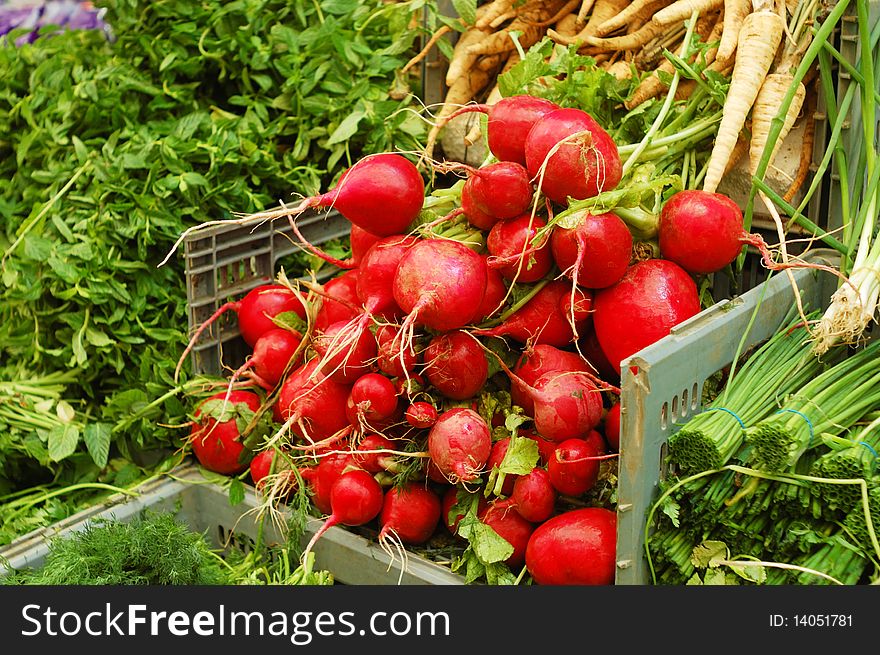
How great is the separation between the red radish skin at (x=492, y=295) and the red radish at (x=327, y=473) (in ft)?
1.23

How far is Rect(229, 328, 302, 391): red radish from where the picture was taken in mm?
2053

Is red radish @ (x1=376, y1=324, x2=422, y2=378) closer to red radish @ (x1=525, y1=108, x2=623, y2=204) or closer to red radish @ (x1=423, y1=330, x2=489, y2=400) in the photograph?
red radish @ (x1=423, y1=330, x2=489, y2=400)

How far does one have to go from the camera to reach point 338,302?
1.96m

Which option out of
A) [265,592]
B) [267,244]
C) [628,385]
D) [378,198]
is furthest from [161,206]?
[628,385]

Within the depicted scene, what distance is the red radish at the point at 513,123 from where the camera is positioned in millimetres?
1735

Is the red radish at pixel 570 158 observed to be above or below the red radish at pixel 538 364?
above

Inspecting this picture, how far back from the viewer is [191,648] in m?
1.44

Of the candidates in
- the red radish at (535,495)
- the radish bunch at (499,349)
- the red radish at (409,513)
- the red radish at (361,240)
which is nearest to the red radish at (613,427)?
the radish bunch at (499,349)

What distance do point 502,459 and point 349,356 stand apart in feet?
1.14

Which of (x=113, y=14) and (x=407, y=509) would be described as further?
(x=113, y=14)

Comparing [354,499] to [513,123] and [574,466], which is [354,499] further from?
[513,123]

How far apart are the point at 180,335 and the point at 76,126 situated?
684 mm

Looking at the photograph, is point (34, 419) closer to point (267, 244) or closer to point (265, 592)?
→ point (267, 244)

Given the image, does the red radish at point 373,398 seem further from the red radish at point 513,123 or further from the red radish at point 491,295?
the red radish at point 513,123
